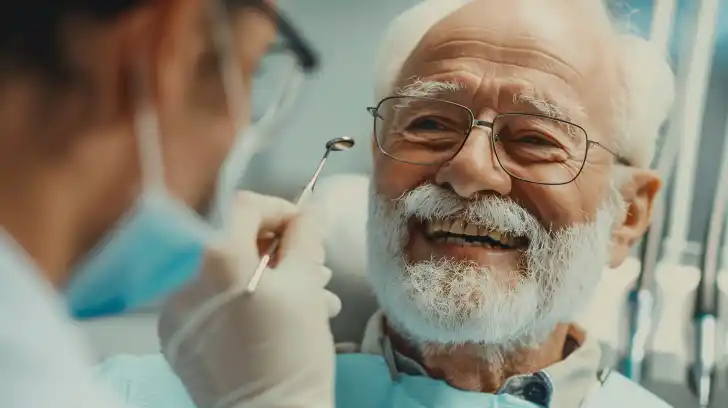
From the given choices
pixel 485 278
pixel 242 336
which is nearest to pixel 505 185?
pixel 485 278

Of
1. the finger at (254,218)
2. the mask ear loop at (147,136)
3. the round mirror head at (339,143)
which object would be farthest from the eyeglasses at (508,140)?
the mask ear loop at (147,136)

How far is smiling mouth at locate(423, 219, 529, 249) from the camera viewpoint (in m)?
1.00

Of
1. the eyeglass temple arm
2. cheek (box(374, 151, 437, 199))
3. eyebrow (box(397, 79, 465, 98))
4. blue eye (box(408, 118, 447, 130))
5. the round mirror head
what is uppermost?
the eyeglass temple arm

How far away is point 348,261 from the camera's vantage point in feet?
4.32

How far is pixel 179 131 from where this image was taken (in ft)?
1.86

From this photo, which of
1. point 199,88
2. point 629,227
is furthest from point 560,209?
point 199,88

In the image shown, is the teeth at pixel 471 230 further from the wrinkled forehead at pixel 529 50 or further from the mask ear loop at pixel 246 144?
the mask ear loop at pixel 246 144

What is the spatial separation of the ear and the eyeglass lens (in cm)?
13

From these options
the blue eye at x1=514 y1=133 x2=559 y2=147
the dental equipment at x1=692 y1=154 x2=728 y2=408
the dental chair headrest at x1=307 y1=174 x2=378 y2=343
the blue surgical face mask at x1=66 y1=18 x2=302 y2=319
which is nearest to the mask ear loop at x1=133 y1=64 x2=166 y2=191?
the blue surgical face mask at x1=66 y1=18 x2=302 y2=319

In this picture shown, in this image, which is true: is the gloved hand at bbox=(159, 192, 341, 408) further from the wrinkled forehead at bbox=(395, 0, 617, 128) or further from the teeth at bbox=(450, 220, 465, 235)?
the wrinkled forehead at bbox=(395, 0, 617, 128)

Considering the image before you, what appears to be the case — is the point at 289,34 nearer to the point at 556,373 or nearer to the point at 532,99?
the point at 532,99

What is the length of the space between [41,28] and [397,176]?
643mm

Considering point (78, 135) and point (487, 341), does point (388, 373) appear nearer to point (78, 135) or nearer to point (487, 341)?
point (487, 341)

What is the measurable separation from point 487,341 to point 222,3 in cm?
64
